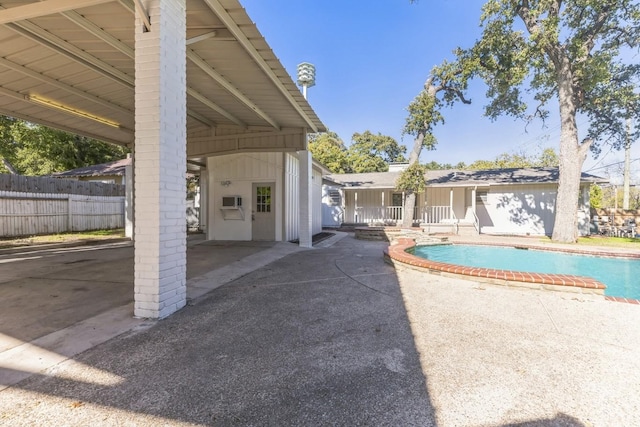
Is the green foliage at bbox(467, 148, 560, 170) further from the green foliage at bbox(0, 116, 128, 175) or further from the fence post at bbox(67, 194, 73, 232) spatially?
the fence post at bbox(67, 194, 73, 232)

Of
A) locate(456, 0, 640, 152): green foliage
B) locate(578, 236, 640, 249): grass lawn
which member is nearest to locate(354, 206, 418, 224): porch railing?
locate(578, 236, 640, 249): grass lawn

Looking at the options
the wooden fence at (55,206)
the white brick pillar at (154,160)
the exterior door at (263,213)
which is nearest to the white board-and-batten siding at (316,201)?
the exterior door at (263,213)

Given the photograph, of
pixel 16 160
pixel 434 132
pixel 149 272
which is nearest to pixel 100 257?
pixel 149 272

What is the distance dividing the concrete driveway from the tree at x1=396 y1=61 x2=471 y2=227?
432 inches

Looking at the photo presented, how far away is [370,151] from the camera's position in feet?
110

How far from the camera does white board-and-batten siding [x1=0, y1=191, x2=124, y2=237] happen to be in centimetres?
1069

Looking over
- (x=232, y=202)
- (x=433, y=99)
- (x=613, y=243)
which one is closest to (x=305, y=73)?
(x=433, y=99)

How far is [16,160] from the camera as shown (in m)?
21.0

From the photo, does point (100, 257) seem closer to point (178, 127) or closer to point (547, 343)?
point (178, 127)

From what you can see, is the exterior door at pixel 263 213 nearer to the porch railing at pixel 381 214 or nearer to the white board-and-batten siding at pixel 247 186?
the white board-and-batten siding at pixel 247 186

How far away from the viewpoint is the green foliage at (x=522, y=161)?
32.9 meters

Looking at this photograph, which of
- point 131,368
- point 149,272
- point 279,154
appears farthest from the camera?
point 279,154

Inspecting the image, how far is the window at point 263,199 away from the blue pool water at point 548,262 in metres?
5.24

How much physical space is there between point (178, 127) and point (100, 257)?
539 cm
